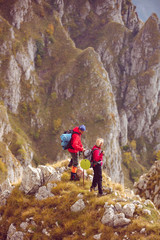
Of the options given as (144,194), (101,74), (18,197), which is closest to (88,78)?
(101,74)

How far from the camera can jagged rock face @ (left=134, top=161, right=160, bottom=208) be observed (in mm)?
14878

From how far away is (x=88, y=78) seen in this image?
82938 millimetres

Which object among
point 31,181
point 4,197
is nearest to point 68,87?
point 31,181

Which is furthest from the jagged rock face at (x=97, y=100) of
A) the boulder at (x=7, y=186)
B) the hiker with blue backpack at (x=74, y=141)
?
the hiker with blue backpack at (x=74, y=141)

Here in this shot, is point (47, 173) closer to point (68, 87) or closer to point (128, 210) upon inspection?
point (128, 210)

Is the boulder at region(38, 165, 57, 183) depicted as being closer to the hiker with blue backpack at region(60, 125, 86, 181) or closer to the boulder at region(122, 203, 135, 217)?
the hiker with blue backpack at region(60, 125, 86, 181)

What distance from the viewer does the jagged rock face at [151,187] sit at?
1488cm

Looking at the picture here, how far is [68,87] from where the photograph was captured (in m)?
81.2

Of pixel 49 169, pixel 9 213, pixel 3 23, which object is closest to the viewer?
pixel 9 213

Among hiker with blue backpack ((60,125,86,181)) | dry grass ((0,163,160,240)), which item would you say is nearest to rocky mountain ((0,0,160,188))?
dry grass ((0,163,160,240))

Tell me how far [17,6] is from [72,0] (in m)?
73.1

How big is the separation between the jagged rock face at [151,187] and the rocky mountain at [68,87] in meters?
29.7

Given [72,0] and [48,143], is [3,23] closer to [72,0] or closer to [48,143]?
[48,143]

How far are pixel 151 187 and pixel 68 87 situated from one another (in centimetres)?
7119
